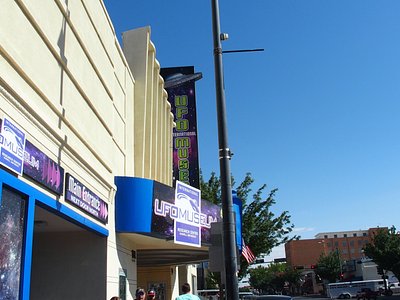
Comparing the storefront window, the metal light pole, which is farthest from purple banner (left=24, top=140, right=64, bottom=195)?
the metal light pole

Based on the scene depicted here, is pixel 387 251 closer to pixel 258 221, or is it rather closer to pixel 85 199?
pixel 258 221

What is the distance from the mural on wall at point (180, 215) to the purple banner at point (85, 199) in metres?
1.89

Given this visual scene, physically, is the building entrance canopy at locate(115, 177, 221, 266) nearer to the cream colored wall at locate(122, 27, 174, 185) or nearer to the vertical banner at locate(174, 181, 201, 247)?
the vertical banner at locate(174, 181, 201, 247)

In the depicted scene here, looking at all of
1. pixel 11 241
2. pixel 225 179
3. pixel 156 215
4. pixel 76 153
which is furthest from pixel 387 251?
pixel 11 241

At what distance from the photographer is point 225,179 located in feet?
30.2

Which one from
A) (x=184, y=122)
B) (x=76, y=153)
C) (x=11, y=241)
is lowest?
(x=11, y=241)

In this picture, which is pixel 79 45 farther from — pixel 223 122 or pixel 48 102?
pixel 223 122

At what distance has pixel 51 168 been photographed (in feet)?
27.9

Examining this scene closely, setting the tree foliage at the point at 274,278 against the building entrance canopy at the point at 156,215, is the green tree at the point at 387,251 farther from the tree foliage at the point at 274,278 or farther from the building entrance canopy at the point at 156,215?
the tree foliage at the point at 274,278

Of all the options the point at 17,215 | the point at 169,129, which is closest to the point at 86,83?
the point at 17,215

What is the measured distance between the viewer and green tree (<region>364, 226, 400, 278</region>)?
2112 inches

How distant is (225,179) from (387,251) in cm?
5018

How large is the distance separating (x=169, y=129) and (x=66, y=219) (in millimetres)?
10354

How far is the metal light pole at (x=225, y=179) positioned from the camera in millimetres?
8594
